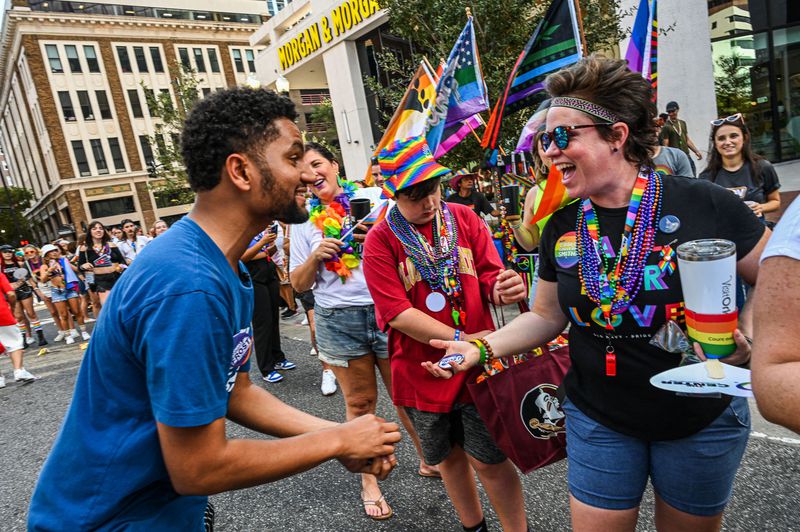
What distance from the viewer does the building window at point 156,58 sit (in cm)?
4519

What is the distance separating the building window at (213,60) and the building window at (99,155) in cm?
1322

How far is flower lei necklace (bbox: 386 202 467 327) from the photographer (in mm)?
2320

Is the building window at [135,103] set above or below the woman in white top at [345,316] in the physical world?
above

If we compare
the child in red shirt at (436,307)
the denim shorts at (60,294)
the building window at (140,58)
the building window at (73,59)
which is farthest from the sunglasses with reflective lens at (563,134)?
the building window at (140,58)

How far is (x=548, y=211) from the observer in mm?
2152

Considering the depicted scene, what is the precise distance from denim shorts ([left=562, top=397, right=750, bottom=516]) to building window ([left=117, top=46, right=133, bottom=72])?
171 feet

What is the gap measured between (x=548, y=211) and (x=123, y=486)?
1835mm

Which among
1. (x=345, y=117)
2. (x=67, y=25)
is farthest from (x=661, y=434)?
(x=67, y=25)

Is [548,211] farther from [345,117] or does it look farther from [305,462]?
[345,117]

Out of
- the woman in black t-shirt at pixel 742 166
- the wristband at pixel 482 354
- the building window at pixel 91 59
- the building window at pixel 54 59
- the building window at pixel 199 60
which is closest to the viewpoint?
the wristband at pixel 482 354

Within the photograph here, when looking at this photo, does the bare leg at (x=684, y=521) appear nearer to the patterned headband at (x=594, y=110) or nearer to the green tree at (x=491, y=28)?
the patterned headband at (x=594, y=110)

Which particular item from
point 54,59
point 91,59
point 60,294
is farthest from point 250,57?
point 60,294

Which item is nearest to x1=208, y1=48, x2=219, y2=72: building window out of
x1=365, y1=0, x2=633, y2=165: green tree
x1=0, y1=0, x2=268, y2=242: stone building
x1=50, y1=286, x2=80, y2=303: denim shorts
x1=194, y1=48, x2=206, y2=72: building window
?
x1=0, y1=0, x2=268, y2=242: stone building

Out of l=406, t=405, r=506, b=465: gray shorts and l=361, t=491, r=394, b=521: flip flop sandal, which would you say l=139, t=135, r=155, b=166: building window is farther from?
l=406, t=405, r=506, b=465: gray shorts
